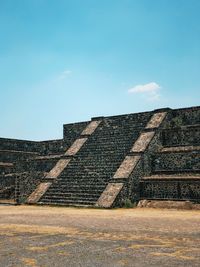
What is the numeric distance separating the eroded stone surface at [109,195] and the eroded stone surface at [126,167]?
0.60 meters

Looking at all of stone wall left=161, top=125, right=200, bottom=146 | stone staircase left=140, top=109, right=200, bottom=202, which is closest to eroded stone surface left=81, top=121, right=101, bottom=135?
stone staircase left=140, top=109, right=200, bottom=202

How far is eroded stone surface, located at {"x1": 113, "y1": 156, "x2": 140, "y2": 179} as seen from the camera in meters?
17.7

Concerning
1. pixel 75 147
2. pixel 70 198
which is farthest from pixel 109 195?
pixel 75 147

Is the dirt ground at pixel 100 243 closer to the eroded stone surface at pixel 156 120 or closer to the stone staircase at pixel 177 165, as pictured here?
the stone staircase at pixel 177 165

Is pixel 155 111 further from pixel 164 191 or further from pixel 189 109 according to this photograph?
pixel 164 191

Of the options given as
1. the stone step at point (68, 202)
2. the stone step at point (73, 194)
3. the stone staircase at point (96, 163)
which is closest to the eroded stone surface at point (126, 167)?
the stone staircase at point (96, 163)

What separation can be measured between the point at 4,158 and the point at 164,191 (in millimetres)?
16499

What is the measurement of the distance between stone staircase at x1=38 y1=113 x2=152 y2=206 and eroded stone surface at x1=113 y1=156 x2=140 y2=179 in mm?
758

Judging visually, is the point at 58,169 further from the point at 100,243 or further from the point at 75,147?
the point at 100,243

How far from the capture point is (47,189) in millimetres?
19625

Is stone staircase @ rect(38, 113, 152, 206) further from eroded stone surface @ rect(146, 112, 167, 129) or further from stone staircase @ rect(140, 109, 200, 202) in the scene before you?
stone staircase @ rect(140, 109, 200, 202)

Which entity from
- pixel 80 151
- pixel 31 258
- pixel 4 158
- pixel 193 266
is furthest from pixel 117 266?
pixel 4 158

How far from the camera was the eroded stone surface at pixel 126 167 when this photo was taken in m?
17.7

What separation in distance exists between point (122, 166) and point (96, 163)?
2550mm
